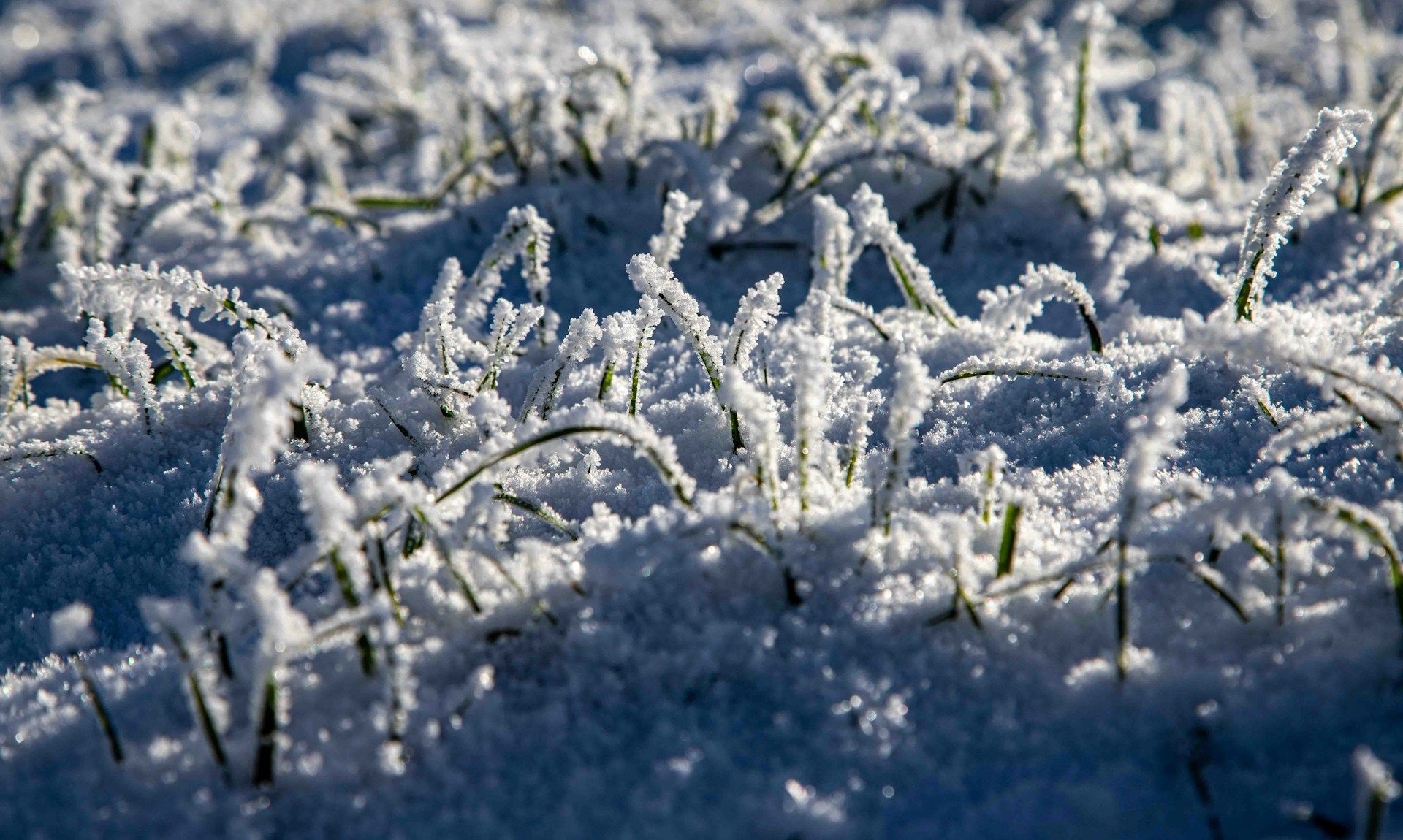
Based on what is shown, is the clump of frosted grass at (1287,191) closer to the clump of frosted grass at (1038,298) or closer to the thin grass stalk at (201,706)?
the clump of frosted grass at (1038,298)

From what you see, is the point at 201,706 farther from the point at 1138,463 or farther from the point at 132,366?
the point at 1138,463

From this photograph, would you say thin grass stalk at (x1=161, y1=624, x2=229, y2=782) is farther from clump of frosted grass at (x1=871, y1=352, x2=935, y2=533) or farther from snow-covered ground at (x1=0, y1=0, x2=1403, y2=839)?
clump of frosted grass at (x1=871, y1=352, x2=935, y2=533)

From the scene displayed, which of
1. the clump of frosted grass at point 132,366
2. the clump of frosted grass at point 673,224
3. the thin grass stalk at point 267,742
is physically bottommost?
the thin grass stalk at point 267,742

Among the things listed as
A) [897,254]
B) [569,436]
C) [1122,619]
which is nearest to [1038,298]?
[897,254]

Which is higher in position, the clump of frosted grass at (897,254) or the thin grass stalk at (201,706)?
the clump of frosted grass at (897,254)

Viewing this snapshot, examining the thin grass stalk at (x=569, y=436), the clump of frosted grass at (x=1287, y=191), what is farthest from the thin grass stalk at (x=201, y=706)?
the clump of frosted grass at (x=1287, y=191)


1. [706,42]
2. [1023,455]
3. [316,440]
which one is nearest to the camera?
[1023,455]

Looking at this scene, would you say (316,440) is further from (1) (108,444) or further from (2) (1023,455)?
(2) (1023,455)

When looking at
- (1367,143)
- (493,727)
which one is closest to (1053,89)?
(1367,143)

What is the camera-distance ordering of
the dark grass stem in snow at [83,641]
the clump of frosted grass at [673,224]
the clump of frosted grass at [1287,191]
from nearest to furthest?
the dark grass stem in snow at [83,641] → the clump of frosted grass at [1287,191] → the clump of frosted grass at [673,224]
